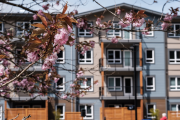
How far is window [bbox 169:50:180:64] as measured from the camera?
22.0 m

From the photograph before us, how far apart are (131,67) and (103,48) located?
106 inches

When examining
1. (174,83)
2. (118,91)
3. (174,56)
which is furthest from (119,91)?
(174,56)

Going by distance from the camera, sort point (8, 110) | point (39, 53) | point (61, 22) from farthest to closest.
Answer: point (8, 110), point (39, 53), point (61, 22)

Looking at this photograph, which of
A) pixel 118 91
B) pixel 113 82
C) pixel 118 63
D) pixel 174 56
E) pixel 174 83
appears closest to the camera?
pixel 118 91

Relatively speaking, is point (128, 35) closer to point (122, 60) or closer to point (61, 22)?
point (122, 60)

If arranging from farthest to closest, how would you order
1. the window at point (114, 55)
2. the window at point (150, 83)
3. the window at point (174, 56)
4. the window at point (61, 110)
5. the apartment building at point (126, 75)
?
the window at point (174, 56)
the window at point (114, 55)
the window at point (150, 83)
the apartment building at point (126, 75)
the window at point (61, 110)

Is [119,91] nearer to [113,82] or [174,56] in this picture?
[113,82]

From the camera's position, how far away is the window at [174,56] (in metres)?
22.0

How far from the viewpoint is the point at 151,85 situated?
2184cm

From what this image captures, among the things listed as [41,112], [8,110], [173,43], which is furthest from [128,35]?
[8,110]

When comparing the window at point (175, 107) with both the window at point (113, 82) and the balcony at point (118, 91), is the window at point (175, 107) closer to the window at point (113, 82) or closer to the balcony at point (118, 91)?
the balcony at point (118, 91)

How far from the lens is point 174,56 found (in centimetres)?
2217

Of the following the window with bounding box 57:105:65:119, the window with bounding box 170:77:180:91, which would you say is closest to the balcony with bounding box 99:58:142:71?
the window with bounding box 170:77:180:91

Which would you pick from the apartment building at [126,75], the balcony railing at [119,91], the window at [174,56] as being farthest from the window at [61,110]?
the window at [174,56]
